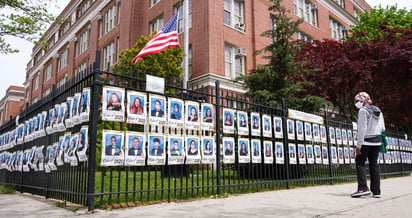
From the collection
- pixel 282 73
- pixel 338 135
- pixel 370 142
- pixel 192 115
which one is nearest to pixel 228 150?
pixel 192 115

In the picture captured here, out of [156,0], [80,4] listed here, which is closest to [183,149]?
[156,0]

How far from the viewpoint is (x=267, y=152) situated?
25.6 ft

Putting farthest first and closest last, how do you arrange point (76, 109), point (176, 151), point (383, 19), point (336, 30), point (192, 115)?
point (336, 30) < point (383, 19) < point (192, 115) < point (176, 151) < point (76, 109)

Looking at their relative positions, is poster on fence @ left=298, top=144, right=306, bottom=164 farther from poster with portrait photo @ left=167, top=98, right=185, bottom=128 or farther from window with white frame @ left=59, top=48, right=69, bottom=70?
window with white frame @ left=59, top=48, right=69, bottom=70

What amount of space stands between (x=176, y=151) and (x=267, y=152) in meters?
2.88

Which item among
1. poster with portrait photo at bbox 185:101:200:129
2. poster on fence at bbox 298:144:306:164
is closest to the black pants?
poster on fence at bbox 298:144:306:164

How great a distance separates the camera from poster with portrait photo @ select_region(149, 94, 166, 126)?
5578 millimetres

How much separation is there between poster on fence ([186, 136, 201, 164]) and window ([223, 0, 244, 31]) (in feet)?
51.1

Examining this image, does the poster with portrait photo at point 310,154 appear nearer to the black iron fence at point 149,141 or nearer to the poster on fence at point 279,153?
the black iron fence at point 149,141

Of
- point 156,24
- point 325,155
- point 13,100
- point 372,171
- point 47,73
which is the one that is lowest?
point 372,171

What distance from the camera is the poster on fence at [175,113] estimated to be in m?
5.88

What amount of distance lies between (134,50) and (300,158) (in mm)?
12446

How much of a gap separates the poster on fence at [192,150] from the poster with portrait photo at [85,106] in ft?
6.20

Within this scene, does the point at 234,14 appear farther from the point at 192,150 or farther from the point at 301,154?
the point at 192,150
